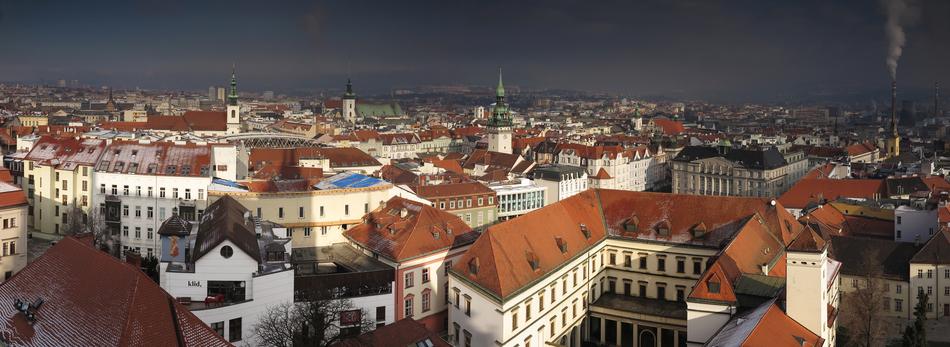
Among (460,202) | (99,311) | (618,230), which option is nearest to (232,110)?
(460,202)

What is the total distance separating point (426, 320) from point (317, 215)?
12857 millimetres

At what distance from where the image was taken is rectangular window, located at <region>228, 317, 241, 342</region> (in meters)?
39.5

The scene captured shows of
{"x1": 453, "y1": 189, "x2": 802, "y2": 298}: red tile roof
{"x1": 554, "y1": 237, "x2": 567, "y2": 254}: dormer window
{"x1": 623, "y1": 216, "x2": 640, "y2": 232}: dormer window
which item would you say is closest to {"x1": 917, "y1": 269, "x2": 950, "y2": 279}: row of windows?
{"x1": 453, "y1": 189, "x2": 802, "y2": 298}: red tile roof

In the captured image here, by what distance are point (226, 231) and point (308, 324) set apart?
6346 millimetres

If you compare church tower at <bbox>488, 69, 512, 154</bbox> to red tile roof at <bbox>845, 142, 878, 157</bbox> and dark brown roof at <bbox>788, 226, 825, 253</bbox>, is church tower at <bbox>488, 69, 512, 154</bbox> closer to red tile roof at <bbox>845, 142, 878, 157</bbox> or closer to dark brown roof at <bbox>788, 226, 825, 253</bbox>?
red tile roof at <bbox>845, 142, 878, 157</bbox>

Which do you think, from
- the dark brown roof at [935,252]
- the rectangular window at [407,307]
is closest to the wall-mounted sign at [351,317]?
the rectangular window at [407,307]

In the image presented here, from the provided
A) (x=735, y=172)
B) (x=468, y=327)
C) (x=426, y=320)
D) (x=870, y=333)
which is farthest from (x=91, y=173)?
(x=735, y=172)

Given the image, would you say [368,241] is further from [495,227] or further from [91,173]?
[91,173]

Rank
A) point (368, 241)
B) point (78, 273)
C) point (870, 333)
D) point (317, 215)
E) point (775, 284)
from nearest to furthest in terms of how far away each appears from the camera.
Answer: point (78, 273)
point (775, 284)
point (870, 333)
point (368, 241)
point (317, 215)

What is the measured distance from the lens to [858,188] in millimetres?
87812

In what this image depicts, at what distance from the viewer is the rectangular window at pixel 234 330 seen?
39.5 meters

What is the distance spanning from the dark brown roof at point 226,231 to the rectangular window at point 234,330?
3.19 metres

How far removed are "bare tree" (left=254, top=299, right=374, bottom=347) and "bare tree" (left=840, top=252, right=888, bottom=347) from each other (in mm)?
27892

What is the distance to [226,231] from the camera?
40.8 m
